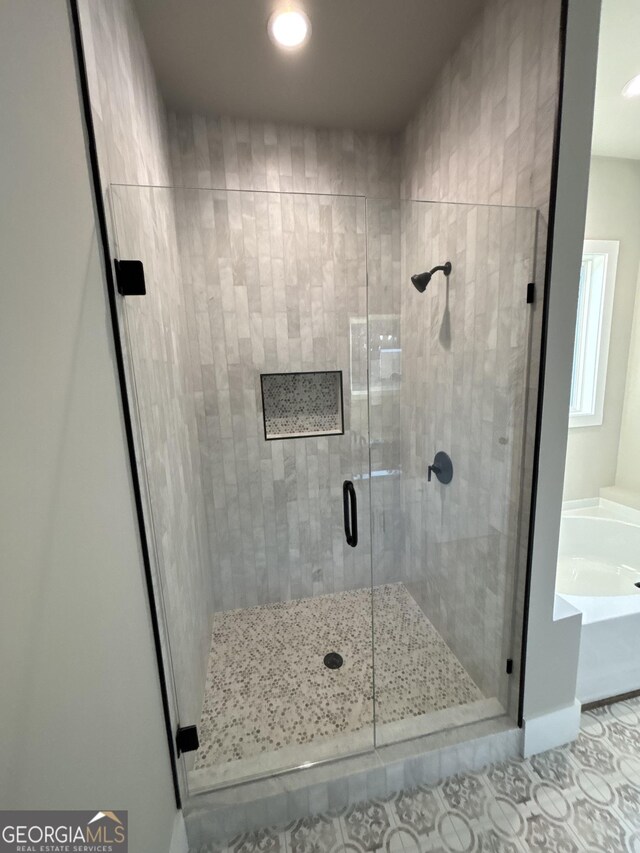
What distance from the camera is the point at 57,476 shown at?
55 centimetres

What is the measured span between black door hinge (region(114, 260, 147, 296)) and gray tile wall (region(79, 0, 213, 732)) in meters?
0.04

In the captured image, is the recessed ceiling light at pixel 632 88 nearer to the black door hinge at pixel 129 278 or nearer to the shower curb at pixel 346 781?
the black door hinge at pixel 129 278

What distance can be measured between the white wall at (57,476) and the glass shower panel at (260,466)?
13.0 inches

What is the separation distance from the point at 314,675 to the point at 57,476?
1.69m

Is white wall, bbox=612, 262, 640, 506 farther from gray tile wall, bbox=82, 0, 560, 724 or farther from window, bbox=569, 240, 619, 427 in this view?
gray tile wall, bbox=82, 0, 560, 724

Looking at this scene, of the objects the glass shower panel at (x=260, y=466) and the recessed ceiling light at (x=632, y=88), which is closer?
the glass shower panel at (x=260, y=466)

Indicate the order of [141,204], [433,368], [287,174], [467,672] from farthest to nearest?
1. [287,174]
2. [433,368]
3. [467,672]
4. [141,204]

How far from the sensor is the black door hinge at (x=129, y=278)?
85 cm

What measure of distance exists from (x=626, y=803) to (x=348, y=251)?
267 centimetres

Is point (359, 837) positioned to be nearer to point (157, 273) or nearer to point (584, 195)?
point (157, 273)

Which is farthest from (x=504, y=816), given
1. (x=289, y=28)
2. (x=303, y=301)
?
(x=289, y=28)

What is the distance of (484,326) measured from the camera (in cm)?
137

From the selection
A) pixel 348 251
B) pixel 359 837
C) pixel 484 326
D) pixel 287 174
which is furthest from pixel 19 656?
pixel 287 174

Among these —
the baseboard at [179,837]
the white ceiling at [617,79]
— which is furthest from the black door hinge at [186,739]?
the white ceiling at [617,79]
